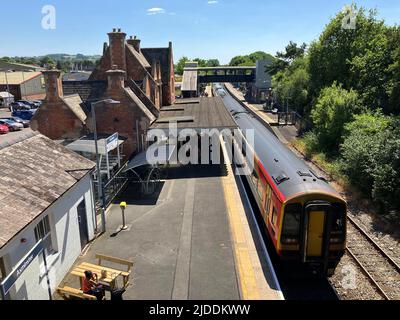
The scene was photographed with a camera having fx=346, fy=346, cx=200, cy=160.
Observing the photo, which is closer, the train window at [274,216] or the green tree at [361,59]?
the train window at [274,216]

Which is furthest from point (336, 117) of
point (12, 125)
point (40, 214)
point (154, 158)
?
point (12, 125)

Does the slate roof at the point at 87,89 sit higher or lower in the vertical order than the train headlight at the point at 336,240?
higher

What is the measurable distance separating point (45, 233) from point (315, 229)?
8312 mm

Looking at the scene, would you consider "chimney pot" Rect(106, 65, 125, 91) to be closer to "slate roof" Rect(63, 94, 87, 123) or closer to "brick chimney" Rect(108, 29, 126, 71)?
"slate roof" Rect(63, 94, 87, 123)

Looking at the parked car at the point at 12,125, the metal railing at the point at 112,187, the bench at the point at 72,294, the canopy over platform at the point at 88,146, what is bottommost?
the bench at the point at 72,294

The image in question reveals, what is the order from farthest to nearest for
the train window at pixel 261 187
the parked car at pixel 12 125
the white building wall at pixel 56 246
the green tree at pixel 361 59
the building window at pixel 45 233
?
the parked car at pixel 12 125 < the green tree at pixel 361 59 < the train window at pixel 261 187 < the building window at pixel 45 233 < the white building wall at pixel 56 246

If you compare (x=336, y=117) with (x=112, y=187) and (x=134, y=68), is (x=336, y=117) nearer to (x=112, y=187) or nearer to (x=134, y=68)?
(x=134, y=68)

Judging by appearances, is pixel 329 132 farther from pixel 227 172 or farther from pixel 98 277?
pixel 98 277

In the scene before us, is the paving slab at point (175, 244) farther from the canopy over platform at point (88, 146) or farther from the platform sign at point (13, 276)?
the platform sign at point (13, 276)

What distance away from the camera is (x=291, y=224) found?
10664 millimetres

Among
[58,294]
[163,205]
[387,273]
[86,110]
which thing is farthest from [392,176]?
[86,110]

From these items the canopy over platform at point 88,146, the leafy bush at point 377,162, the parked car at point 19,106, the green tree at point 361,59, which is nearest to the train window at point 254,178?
the leafy bush at point 377,162

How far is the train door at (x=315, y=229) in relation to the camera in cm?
1041

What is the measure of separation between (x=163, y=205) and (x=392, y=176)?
1104 cm
